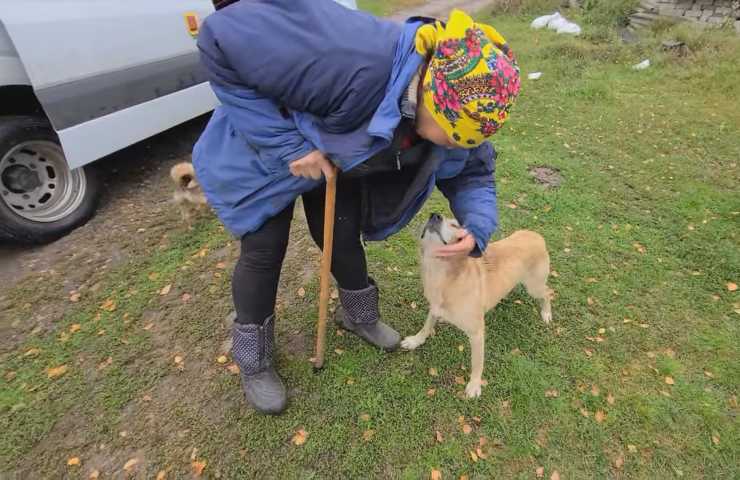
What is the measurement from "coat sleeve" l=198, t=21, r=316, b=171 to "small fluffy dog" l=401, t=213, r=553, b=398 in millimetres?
836

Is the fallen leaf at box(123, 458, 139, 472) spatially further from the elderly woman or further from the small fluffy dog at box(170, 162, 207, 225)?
the small fluffy dog at box(170, 162, 207, 225)

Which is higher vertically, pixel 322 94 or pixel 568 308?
pixel 322 94

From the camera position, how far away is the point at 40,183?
11.2ft

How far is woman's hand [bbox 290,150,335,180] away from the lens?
163 centimetres

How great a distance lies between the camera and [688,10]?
11188mm

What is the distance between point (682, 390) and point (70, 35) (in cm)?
456

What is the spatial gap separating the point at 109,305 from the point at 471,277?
96.6 inches

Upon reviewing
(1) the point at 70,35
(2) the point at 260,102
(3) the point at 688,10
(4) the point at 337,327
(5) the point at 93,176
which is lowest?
(3) the point at 688,10

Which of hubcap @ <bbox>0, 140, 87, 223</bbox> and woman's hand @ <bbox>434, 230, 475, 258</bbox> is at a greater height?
woman's hand @ <bbox>434, 230, 475, 258</bbox>

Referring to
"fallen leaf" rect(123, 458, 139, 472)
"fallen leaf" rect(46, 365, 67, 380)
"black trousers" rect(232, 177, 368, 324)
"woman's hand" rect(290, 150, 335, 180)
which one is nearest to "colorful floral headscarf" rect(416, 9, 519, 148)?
"woman's hand" rect(290, 150, 335, 180)

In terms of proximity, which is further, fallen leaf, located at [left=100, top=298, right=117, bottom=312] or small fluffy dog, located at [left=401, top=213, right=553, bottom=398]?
fallen leaf, located at [left=100, top=298, right=117, bottom=312]

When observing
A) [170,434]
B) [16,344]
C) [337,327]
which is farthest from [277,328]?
[16,344]

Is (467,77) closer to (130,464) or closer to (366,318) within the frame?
(366,318)

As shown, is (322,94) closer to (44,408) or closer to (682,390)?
(44,408)
